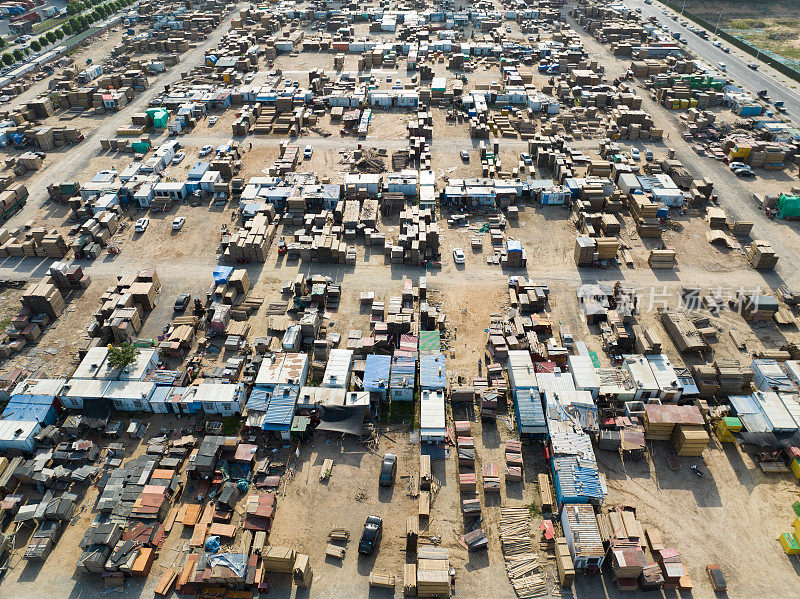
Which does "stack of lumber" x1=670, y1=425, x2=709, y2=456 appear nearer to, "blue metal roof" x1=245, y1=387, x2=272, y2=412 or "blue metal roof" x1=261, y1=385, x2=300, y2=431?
"blue metal roof" x1=261, y1=385, x2=300, y2=431

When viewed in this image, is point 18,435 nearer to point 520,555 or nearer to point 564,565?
point 520,555

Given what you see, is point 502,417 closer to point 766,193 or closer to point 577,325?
point 577,325

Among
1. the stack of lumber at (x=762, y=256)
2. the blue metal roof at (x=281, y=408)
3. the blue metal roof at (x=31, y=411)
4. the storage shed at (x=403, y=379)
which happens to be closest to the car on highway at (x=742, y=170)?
the stack of lumber at (x=762, y=256)

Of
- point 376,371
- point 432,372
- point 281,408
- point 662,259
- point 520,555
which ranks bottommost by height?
point 520,555

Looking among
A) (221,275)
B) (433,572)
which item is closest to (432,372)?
(433,572)

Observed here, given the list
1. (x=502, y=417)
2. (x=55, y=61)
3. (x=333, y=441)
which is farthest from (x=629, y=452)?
(x=55, y=61)

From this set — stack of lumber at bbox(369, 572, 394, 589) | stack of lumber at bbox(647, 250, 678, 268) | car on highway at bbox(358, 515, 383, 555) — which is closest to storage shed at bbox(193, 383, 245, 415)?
car on highway at bbox(358, 515, 383, 555)
